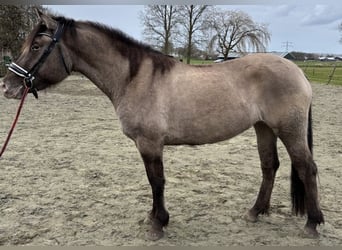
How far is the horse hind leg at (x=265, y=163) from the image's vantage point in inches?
123

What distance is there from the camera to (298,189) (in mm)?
3027

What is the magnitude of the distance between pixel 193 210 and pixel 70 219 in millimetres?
1223

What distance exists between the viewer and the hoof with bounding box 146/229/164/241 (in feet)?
9.12

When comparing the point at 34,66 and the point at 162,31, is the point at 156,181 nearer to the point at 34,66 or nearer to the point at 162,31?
the point at 34,66

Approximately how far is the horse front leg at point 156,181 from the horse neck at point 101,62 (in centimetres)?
53

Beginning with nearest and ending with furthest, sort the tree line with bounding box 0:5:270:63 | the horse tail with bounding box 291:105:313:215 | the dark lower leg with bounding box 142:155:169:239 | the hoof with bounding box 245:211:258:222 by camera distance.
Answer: the dark lower leg with bounding box 142:155:169:239
the horse tail with bounding box 291:105:313:215
the hoof with bounding box 245:211:258:222
the tree line with bounding box 0:5:270:63

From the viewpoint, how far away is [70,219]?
121 inches

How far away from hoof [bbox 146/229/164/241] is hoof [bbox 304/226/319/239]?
1287mm

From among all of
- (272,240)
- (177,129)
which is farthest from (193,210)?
(177,129)

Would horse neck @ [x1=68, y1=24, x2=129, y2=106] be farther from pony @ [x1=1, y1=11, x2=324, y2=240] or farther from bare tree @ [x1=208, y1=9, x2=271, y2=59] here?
bare tree @ [x1=208, y1=9, x2=271, y2=59]

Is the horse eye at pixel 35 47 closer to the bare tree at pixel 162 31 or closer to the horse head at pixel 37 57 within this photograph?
the horse head at pixel 37 57

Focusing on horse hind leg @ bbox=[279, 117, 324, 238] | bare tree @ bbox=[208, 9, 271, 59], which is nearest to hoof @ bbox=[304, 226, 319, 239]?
horse hind leg @ bbox=[279, 117, 324, 238]

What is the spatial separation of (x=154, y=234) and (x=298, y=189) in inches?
55.7

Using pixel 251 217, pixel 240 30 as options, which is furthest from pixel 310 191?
pixel 240 30
